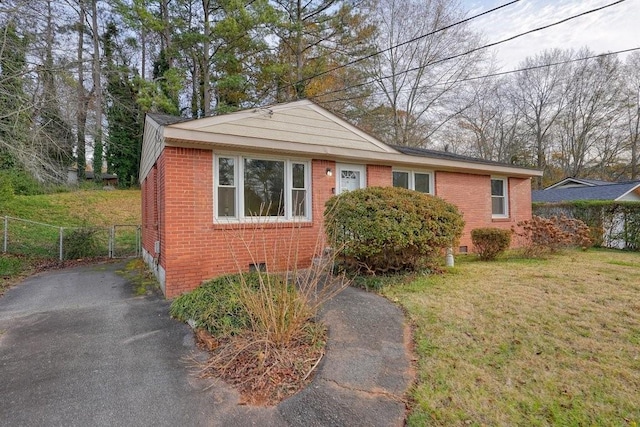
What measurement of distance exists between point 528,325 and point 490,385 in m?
1.50

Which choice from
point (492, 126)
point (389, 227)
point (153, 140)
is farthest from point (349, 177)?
point (492, 126)

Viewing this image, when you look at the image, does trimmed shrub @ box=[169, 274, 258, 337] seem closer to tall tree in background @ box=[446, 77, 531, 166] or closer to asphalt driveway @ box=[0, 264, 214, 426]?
asphalt driveway @ box=[0, 264, 214, 426]

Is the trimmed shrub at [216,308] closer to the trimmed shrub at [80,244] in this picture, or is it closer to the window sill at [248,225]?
the window sill at [248,225]

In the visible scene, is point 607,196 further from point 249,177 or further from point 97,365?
point 97,365

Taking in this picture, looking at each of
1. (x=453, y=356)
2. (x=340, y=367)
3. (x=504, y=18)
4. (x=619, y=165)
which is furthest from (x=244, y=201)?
(x=619, y=165)

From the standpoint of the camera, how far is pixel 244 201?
6.39m

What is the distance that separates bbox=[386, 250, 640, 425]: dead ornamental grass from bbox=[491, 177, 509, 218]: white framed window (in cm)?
523

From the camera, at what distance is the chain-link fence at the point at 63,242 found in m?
10.4

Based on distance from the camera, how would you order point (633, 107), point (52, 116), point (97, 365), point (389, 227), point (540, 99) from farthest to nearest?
point (540, 99) → point (633, 107) → point (52, 116) → point (389, 227) → point (97, 365)

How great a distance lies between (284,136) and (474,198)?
666cm

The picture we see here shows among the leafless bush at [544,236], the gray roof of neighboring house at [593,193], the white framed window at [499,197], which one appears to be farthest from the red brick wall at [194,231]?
the gray roof of neighboring house at [593,193]

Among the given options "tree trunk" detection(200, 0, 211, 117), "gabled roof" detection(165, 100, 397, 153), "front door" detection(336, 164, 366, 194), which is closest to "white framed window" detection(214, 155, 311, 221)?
"gabled roof" detection(165, 100, 397, 153)

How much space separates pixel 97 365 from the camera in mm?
3398

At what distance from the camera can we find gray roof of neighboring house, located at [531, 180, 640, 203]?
16109 millimetres
